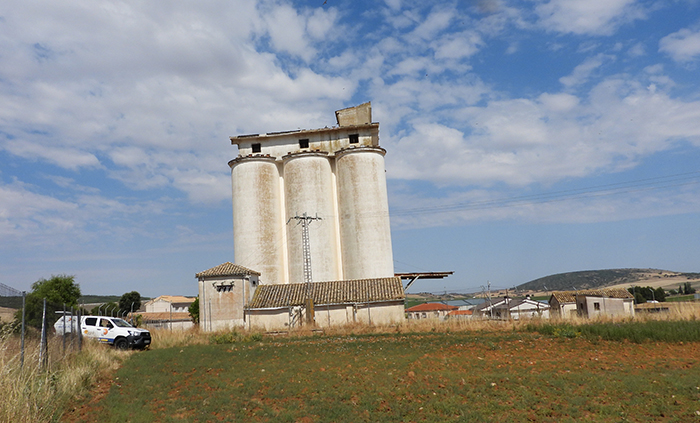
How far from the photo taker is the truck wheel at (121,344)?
84.4ft

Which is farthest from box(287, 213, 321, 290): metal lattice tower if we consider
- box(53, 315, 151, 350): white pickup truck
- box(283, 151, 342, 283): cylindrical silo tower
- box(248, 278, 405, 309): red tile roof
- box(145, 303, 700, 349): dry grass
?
box(53, 315, 151, 350): white pickup truck

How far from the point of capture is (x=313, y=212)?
48969 millimetres

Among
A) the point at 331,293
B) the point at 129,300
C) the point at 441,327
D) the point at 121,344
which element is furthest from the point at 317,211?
the point at 129,300

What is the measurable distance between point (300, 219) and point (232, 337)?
2069 centimetres

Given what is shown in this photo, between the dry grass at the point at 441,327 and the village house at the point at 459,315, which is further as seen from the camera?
the village house at the point at 459,315

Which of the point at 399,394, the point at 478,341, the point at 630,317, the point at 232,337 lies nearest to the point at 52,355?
the point at 399,394

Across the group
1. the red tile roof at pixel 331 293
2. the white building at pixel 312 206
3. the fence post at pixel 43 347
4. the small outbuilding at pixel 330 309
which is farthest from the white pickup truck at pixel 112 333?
the white building at pixel 312 206

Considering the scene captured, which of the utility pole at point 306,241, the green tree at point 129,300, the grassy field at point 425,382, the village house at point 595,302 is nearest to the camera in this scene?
the grassy field at point 425,382

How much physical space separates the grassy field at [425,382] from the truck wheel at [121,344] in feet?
10.9

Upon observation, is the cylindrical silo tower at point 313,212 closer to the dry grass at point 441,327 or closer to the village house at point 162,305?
the dry grass at point 441,327

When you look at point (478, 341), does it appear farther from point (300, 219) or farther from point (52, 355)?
point (300, 219)

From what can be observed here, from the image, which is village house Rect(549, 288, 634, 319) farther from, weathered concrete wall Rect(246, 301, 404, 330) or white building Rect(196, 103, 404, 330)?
white building Rect(196, 103, 404, 330)

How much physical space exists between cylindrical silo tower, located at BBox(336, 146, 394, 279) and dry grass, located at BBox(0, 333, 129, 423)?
98.3 feet

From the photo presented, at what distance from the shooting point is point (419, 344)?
22812 millimetres
